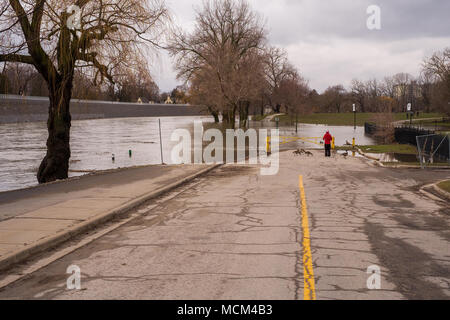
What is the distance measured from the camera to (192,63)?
53219mm

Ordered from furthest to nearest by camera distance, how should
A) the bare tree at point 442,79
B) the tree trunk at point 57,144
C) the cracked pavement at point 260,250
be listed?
the bare tree at point 442,79 → the tree trunk at point 57,144 → the cracked pavement at point 260,250

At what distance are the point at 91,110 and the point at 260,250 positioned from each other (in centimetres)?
11189

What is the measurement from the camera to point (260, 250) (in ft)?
22.9

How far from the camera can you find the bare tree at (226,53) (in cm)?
3984

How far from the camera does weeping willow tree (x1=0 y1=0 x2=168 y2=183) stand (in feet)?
44.0

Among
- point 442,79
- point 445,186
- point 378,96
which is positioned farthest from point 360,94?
point 445,186

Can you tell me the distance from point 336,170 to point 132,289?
1433 cm

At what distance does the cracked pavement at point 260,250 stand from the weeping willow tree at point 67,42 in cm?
586

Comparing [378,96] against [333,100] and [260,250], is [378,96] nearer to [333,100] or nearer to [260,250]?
[333,100]

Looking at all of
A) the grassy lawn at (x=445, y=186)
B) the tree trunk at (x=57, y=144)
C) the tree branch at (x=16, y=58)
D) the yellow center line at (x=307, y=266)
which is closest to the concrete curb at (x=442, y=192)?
the grassy lawn at (x=445, y=186)

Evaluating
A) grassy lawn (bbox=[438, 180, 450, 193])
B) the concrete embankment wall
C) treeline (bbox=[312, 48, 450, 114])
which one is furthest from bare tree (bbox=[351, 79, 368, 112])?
grassy lawn (bbox=[438, 180, 450, 193])

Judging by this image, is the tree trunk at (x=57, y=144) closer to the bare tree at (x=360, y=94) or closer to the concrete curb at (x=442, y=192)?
the concrete curb at (x=442, y=192)

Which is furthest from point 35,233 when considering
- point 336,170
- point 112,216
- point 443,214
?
point 336,170

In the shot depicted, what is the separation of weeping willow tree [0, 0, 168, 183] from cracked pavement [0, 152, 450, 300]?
19.2ft
